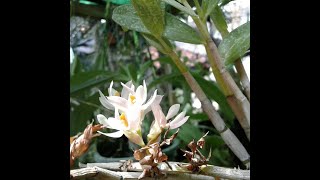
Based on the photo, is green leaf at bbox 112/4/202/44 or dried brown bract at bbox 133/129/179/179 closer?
dried brown bract at bbox 133/129/179/179

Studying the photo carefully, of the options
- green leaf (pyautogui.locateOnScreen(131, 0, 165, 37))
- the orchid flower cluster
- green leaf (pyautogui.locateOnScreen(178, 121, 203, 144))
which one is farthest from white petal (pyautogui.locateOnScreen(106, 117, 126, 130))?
green leaf (pyautogui.locateOnScreen(178, 121, 203, 144))

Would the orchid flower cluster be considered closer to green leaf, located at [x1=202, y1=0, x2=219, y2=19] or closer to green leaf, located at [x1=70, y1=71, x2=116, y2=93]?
green leaf, located at [x1=202, y1=0, x2=219, y2=19]

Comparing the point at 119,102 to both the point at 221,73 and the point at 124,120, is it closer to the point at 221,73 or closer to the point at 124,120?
the point at 124,120

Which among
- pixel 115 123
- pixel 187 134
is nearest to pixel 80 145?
pixel 115 123

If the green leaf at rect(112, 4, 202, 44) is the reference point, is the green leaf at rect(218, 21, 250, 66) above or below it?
below
